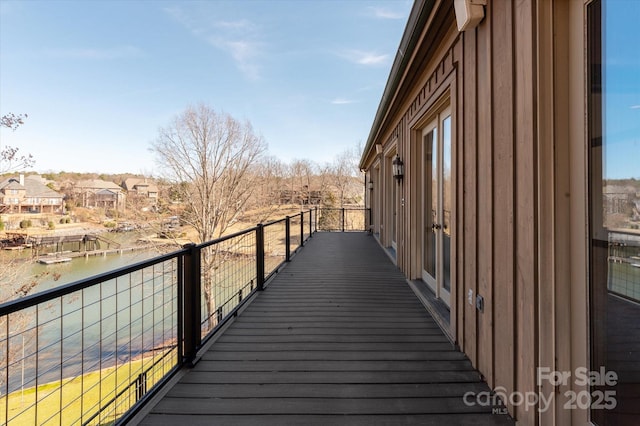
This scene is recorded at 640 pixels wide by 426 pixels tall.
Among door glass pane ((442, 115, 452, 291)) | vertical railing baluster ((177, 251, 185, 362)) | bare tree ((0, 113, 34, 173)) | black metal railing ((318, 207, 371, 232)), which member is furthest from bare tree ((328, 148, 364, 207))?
vertical railing baluster ((177, 251, 185, 362))

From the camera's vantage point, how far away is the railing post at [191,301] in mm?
1983

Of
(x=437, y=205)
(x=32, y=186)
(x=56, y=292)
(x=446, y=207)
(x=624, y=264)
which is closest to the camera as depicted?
(x=624, y=264)

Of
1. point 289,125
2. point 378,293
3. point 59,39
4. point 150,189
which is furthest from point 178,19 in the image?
point 378,293

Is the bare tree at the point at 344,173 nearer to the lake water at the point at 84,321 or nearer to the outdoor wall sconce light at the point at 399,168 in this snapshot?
the lake water at the point at 84,321

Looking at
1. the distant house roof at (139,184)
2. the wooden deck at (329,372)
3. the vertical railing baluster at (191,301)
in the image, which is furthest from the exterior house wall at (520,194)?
the distant house roof at (139,184)

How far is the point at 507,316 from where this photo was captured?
1.56 meters

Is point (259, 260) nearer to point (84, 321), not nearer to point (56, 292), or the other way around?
point (84, 321)

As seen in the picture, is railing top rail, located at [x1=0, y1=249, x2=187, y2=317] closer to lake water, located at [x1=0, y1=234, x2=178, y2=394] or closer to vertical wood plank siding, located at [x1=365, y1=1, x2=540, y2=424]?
lake water, located at [x1=0, y1=234, x2=178, y2=394]

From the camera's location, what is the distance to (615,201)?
1061 millimetres

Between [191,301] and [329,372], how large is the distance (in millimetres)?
1046

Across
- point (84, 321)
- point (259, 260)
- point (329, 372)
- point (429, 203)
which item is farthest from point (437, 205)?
point (84, 321)

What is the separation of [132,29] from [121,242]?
9.99 m

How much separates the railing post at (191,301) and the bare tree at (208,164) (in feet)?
41.5

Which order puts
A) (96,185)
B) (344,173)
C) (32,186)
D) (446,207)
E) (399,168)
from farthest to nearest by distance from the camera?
(344,173)
(96,185)
(32,186)
(399,168)
(446,207)
